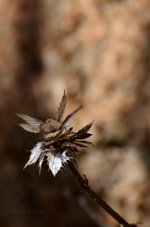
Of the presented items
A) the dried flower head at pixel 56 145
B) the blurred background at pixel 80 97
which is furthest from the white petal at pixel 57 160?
the blurred background at pixel 80 97

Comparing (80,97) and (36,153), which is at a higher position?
(80,97)

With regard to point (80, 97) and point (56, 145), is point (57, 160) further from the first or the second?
point (80, 97)

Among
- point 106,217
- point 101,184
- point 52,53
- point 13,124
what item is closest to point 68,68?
point 52,53

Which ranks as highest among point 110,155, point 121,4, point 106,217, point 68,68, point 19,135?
point 121,4

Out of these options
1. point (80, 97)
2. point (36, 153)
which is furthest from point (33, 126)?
point (80, 97)

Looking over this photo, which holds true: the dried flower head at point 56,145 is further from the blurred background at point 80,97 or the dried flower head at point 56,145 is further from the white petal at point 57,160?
the blurred background at point 80,97

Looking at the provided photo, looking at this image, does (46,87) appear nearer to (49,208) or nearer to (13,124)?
(13,124)
